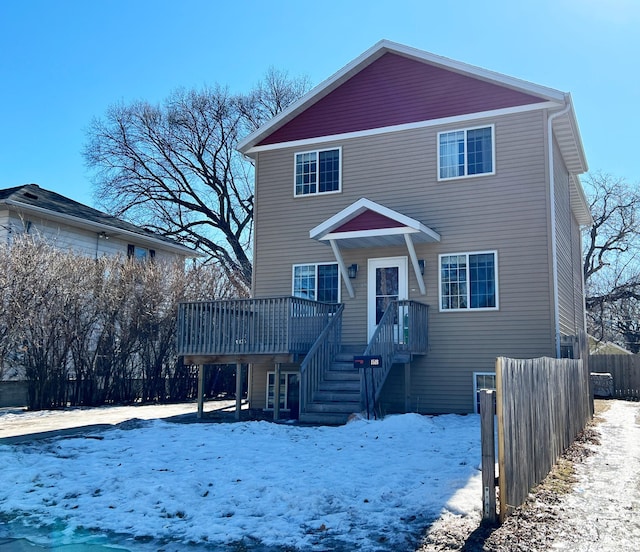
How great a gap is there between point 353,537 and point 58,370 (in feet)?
41.0

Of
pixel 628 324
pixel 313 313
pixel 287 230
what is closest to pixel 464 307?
pixel 313 313

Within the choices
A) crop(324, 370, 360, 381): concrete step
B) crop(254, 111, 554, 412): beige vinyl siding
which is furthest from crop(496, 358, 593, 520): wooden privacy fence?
crop(324, 370, 360, 381): concrete step

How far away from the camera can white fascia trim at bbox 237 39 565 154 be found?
13266 millimetres

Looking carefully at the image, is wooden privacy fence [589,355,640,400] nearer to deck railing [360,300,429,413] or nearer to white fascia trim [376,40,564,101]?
deck railing [360,300,429,413]

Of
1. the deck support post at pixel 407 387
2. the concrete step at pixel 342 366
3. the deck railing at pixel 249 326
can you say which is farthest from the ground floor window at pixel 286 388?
the deck support post at pixel 407 387

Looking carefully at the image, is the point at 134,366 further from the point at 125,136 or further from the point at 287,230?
the point at 125,136

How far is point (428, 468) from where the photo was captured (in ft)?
24.3

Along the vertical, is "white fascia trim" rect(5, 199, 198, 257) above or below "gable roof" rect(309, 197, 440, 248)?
above

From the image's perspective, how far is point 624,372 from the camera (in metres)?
22.8

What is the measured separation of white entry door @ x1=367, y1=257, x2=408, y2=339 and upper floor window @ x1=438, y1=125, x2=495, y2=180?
228cm

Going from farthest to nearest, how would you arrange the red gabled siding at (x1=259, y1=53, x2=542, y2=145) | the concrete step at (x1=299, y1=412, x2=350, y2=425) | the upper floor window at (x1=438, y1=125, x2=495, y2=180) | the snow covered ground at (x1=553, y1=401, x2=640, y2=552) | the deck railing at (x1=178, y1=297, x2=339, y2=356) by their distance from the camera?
the red gabled siding at (x1=259, y1=53, x2=542, y2=145)
the upper floor window at (x1=438, y1=125, x2=495, y2=180)
the deck railing at (x1=178, y1=297, x2=339, y2=356)
the concrete step at (x1=299, y1=412, x2=350, y2=425)
the snow covered ground at (x1=553, y1=401, x2=640, y2=552)

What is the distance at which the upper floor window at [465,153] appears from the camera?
45.6 ft

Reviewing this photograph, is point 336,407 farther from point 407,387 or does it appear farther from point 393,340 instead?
point 407,387

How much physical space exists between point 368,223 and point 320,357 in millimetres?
3108
